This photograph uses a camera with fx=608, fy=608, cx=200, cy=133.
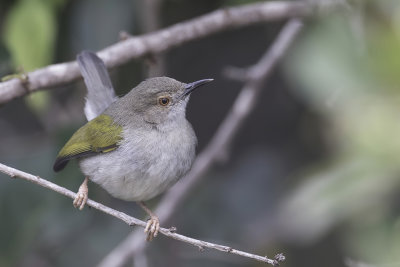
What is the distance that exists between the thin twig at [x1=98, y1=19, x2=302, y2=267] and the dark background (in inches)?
7.5

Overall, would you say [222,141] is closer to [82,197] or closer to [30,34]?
[82,197]

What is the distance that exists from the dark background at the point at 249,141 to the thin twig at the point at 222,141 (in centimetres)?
19

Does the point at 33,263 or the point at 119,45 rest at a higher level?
the point at 119,45

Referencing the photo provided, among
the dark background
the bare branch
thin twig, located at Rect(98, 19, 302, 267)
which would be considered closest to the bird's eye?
the bare branch

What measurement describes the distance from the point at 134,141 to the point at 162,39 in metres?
0.97

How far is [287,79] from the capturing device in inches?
244

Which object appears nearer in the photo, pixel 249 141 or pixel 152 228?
pixel 152 228

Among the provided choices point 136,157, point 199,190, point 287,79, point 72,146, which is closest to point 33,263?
point 199,190

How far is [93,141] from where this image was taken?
4.20 m

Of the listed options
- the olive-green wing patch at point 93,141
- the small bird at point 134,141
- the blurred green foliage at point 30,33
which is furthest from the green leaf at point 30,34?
the olive-green wing patch at point 93,141

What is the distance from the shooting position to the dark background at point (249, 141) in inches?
139

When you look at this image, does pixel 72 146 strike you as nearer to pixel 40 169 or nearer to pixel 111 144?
pixel 111 144

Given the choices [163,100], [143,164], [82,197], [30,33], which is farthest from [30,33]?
[143,164]

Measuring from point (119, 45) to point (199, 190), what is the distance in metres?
1.84
